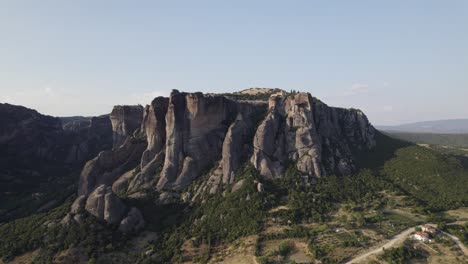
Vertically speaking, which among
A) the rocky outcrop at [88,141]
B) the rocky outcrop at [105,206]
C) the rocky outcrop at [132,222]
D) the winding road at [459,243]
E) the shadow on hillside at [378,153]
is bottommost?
the winding road at [459,243]

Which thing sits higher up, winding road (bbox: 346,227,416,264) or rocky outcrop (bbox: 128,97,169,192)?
rocky outcrop (bbox: 128,97,169,192)

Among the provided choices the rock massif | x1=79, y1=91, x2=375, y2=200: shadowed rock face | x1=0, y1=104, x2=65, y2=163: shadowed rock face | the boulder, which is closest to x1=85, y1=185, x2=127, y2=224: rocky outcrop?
the boulder

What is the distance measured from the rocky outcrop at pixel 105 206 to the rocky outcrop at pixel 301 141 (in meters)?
43.0

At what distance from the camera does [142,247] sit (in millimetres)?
83625

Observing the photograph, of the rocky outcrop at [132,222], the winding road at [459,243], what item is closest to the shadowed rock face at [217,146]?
the rocky outcrop at [132,222]

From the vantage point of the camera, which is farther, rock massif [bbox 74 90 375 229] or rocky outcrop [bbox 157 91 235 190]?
rocky outcrop [bbox 157 91 235 190]

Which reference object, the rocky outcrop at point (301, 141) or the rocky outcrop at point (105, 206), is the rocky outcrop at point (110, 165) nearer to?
the rocky outcrop at point (105, 206)

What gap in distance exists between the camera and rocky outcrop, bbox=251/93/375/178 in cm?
10562

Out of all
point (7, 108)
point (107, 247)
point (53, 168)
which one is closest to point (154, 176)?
point (107, 247)

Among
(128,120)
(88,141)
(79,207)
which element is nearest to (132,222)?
(79,207)

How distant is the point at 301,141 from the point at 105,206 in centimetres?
6237

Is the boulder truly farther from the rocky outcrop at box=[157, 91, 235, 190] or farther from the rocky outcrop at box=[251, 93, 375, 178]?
the rocky outcrop at box=[251, 93, 375, 178]

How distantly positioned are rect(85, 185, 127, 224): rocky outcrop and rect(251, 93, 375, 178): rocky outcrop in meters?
43.0

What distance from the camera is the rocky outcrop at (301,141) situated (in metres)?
106
